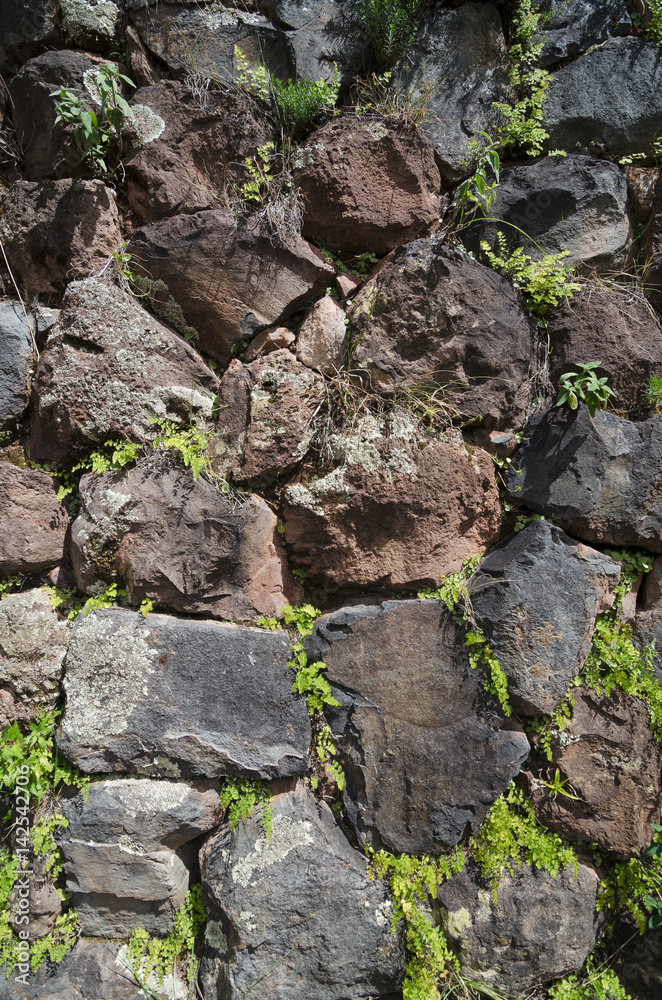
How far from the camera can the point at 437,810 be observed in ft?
7.66

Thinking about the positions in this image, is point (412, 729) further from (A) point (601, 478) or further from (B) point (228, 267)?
(B) point (228, 267)

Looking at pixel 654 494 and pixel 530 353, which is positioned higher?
pixel 530 353

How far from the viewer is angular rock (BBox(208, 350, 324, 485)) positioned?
2.48m

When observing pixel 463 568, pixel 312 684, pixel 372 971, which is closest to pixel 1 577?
pixel 312 684

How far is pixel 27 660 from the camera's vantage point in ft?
7.94

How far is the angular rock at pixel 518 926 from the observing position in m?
2.30

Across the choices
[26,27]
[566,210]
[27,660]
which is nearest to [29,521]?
[27,660]

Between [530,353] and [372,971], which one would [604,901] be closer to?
[372,971]

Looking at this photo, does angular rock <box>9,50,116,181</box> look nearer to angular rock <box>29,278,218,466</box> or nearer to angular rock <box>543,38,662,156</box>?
angular rock <box>29,278,218,466</box>

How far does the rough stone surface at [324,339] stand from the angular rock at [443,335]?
0.08 m

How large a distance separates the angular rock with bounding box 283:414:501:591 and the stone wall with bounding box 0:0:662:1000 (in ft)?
0.05

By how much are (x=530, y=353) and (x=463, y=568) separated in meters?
1.09

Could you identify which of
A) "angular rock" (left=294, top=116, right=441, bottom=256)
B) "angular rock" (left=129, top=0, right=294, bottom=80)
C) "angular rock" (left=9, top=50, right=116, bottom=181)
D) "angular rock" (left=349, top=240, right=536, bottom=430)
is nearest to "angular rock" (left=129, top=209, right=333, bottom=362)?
"angular rock" (left=294, top=116, right=441, bottom=256)

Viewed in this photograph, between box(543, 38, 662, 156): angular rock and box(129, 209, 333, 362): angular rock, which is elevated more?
box(543, 38, 662, 156): angular rock
